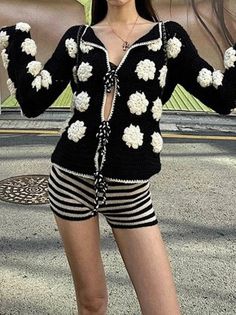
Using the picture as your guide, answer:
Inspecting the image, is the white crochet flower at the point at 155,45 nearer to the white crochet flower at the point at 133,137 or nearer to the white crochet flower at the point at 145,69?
the white crochet flower at the point at 145,69

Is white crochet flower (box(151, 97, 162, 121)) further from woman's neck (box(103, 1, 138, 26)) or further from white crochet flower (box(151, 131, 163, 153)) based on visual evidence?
woman's neck (box(103, 1, 138, 26))

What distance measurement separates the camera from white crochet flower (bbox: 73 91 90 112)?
80.1 inches

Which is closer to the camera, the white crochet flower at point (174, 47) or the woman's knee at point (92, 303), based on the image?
the white crochet flower at point (174, 47)

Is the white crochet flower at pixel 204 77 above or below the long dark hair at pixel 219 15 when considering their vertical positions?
above

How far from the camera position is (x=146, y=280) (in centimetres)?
201

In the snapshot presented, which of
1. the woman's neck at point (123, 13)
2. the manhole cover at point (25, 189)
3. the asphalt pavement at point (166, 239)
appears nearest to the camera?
the woman's neck at point (123, 13)

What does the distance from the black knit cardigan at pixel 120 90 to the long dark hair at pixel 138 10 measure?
11 cm

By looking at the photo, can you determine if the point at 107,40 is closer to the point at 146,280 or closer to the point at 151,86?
the point at 151,86

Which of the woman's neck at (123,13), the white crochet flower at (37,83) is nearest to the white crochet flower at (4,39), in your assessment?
the white crochet flower at (37,83)

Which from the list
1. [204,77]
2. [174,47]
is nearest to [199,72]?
[204,77]

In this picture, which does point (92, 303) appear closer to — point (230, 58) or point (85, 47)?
point (85, 47)

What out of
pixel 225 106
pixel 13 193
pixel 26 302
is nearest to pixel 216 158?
pixel 13 193

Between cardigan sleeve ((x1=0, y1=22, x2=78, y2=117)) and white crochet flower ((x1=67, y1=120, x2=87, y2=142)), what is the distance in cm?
20

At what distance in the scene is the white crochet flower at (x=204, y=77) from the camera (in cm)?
204
